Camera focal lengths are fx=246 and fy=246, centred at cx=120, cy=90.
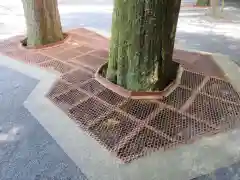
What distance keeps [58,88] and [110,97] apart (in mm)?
565

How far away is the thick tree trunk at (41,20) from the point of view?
11.3ft

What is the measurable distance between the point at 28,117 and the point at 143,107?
952 mm

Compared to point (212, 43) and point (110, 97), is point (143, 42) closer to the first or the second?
point (110, 97)

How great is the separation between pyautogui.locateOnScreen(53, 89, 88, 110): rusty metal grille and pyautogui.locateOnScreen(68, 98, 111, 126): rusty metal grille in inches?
2.8

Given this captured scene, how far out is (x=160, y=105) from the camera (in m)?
2.11

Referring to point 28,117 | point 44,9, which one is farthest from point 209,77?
point 44,9

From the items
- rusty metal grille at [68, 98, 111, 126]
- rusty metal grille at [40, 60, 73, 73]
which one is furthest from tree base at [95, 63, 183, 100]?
rusty metal grille at [40, 60, 73, 73]

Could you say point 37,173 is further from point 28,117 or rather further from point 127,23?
point 127,23

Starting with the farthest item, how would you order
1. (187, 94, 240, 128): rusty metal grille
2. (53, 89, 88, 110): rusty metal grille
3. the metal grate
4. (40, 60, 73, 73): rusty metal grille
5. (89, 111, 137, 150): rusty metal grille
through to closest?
1. the metal grate
2. (40, 60, 73, 73): rusty metal grille
3. (53, 89, 88, 110): rusty metal grille
4. (187, 94, 240, 128): rusty metal grille
5. (89, 111, 137, 150): rusty metal grille

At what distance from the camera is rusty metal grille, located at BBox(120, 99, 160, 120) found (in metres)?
1.99

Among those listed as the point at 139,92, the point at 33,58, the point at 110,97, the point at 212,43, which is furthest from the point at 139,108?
the point at 212,43

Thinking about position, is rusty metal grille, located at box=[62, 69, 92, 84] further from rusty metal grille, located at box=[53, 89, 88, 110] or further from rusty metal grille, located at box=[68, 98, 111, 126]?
rusty metal grille, located at box=[68, 98, 111, 126]

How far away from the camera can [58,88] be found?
245cm

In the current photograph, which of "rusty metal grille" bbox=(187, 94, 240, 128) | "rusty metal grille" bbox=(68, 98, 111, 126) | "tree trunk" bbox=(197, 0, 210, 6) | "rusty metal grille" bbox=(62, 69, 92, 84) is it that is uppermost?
"tree trunk" bbox=(197, 0, 210, 6)
